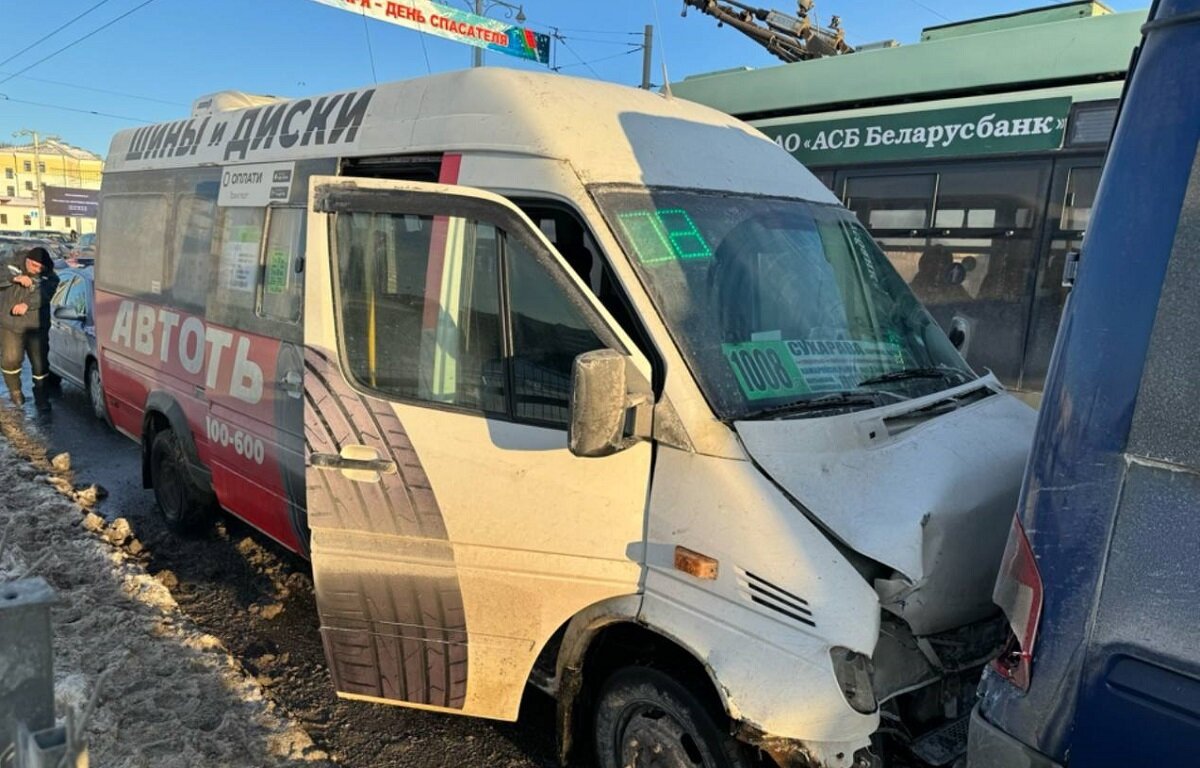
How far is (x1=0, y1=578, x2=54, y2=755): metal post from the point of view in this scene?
1.70 meters

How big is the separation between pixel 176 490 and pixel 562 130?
4262mm

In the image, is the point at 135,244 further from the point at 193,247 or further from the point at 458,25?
the point at 458,25

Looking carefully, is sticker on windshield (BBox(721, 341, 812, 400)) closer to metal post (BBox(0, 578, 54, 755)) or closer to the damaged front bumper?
the damaged front bumper

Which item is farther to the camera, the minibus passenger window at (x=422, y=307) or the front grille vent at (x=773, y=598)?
the minibus passenger window at (x=422, y=307)

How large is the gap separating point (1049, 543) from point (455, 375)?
2.03 meters

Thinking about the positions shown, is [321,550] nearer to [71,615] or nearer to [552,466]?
[552,466]

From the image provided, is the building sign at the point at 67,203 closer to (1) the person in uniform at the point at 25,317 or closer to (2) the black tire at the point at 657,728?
(1) the person in uniform at the point at 25,317

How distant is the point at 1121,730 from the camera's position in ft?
5.64

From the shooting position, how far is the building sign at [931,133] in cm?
624

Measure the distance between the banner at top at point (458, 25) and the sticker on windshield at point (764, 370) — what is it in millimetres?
13227

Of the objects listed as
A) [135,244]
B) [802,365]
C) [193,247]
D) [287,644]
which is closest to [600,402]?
[802,365]

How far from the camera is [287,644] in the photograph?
172 inches

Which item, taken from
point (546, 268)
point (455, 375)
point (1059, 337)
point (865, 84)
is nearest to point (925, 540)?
point (1059, 337)

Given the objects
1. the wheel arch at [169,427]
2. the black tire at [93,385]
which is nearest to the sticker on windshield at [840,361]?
the wheel arch at [169,427]
